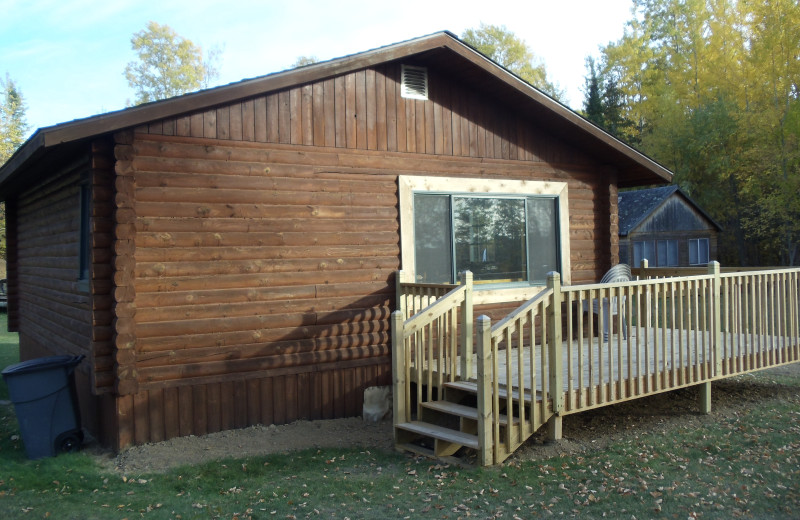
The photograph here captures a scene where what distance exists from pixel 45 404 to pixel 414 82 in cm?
570

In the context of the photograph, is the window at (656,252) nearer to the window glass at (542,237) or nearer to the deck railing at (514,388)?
the window glass at (542,237)

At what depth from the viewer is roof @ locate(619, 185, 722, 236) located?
94.3 ft

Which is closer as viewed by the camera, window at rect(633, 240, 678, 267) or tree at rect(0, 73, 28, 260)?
window at rect(633, 240, 678, 267)

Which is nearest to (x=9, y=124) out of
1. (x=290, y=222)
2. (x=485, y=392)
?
(x=290, y=222)

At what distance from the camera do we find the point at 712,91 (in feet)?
118

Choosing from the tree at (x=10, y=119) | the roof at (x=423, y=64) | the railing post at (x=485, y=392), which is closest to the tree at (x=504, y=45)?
the tree at (x=10, y=119)

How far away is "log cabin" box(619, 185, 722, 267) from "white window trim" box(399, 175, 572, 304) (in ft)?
64.5

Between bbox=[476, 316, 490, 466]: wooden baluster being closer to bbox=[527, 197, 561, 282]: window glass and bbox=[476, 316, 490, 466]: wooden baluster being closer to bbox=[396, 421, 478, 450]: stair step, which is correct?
bbox=[396, 421, 478, 450]: stair step

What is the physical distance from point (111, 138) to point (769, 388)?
357 inches

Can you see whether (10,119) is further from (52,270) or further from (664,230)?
(664,230)

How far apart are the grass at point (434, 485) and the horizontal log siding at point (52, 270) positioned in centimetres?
185

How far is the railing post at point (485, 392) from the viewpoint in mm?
5945

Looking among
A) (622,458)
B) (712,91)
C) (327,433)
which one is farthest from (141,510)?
(712,91)

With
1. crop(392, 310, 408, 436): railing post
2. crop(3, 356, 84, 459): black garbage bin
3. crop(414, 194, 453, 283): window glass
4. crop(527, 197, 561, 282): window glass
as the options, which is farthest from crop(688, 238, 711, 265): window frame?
crop(3, 356, 84, 459): black garbage bin
